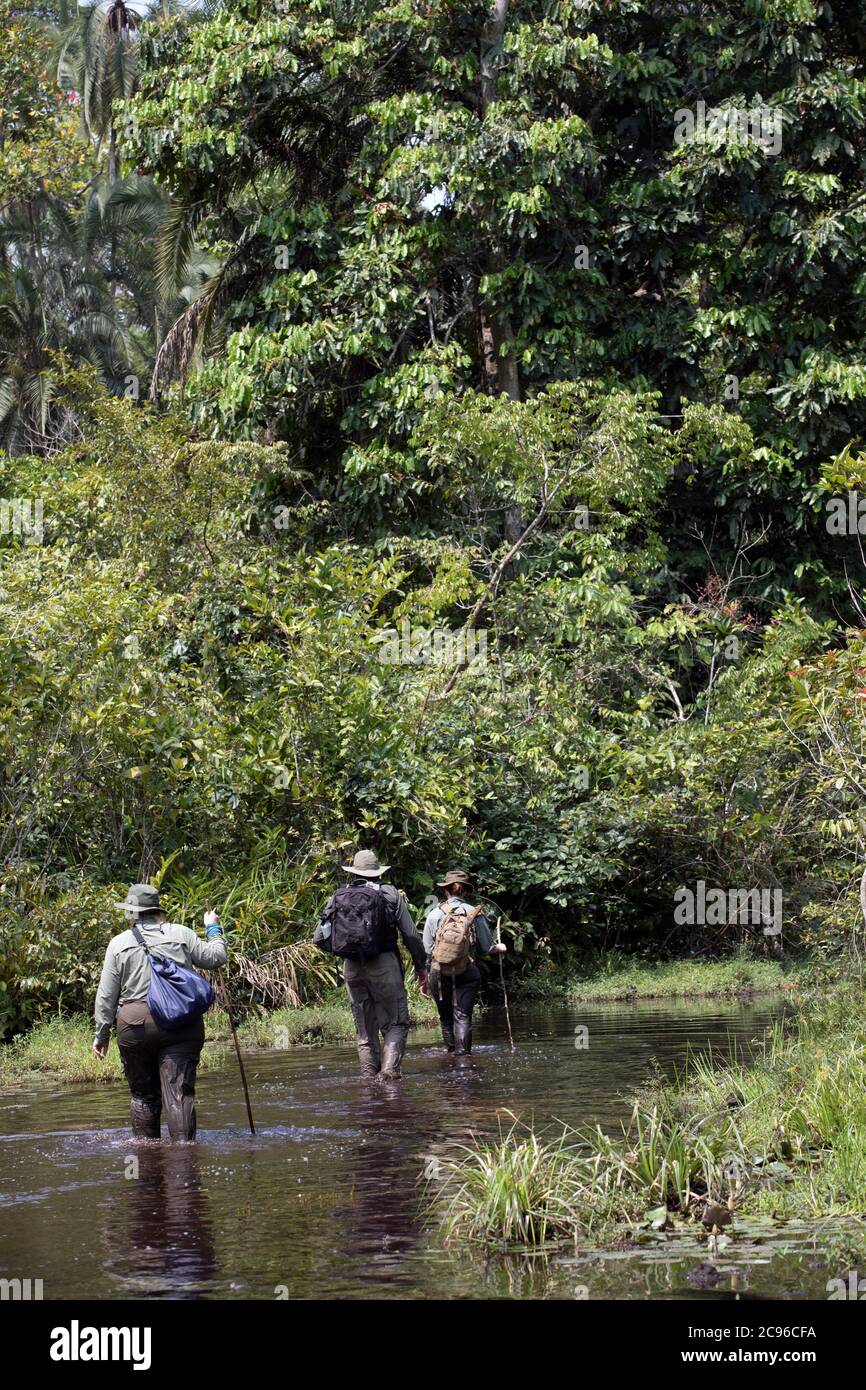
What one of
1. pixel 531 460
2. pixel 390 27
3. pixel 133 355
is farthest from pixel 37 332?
pixel 531 460

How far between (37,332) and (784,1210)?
40.7m

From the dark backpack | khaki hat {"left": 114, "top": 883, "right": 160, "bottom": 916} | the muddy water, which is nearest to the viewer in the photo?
the muddy water

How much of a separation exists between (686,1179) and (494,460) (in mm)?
18423

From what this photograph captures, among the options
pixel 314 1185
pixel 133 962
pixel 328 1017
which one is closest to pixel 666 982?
pixel 328 1017

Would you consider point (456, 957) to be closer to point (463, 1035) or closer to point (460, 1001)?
point (460, 1001)

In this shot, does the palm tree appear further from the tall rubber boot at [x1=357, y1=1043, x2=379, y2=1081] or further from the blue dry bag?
the blue dry bag

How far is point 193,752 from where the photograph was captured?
61.6 feet

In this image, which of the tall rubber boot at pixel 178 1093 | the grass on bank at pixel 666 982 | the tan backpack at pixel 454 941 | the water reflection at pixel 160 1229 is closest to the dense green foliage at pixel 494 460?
the grass on bank at pixel 666 982

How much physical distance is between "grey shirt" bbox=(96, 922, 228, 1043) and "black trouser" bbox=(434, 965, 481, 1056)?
16.6 ft

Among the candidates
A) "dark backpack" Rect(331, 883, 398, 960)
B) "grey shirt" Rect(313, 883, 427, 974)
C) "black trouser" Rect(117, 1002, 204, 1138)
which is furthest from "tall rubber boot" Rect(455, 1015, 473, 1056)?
"black trouser" Rect(117, 1002, 204, 1138)

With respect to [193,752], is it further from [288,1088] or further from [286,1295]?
[286,1295]

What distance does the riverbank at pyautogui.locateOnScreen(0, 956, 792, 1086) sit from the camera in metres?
15.7

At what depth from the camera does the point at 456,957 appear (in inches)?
607

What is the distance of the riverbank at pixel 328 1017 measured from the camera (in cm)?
1569
